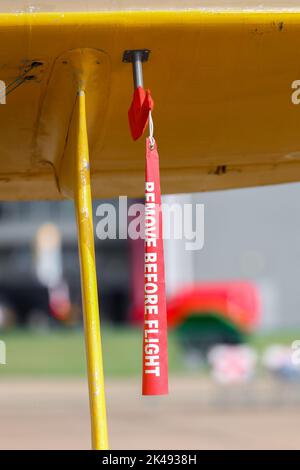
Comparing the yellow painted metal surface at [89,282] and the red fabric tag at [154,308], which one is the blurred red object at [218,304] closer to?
the yellow painted metal surface at [89,282]

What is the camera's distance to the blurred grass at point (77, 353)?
18812mm

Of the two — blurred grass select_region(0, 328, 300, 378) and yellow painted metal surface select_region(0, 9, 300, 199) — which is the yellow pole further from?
blurred grass select_region(0, 328, 300, 378)

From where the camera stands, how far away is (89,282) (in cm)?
230

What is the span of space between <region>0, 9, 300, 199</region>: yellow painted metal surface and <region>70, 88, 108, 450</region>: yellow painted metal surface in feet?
0.56

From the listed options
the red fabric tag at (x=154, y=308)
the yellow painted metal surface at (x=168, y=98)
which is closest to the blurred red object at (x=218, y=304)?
the yellow painted metal surface at (x=168, y=98)

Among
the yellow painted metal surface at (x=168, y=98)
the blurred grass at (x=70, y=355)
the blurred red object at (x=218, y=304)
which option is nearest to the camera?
the yellow painted metal surface at (x=168, y=98)

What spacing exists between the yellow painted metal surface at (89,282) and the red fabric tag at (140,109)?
0.49ft

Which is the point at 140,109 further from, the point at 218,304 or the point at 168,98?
the point at 218,304

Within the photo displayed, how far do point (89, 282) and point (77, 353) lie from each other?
17.8 meters

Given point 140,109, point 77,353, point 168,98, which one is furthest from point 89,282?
point 77,353

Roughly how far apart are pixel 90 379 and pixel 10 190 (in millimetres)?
1426

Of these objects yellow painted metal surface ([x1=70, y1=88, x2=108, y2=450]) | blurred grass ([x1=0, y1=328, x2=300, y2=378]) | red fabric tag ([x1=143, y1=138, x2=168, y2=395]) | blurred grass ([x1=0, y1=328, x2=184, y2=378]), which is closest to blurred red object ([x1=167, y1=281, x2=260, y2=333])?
blurred grass ([x1=0, y1=328, x2=300, y2=378])

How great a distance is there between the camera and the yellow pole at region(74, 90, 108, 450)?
87.7 inches

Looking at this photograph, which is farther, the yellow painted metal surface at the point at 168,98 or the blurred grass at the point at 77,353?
the blurred grass at the point at 77,353
